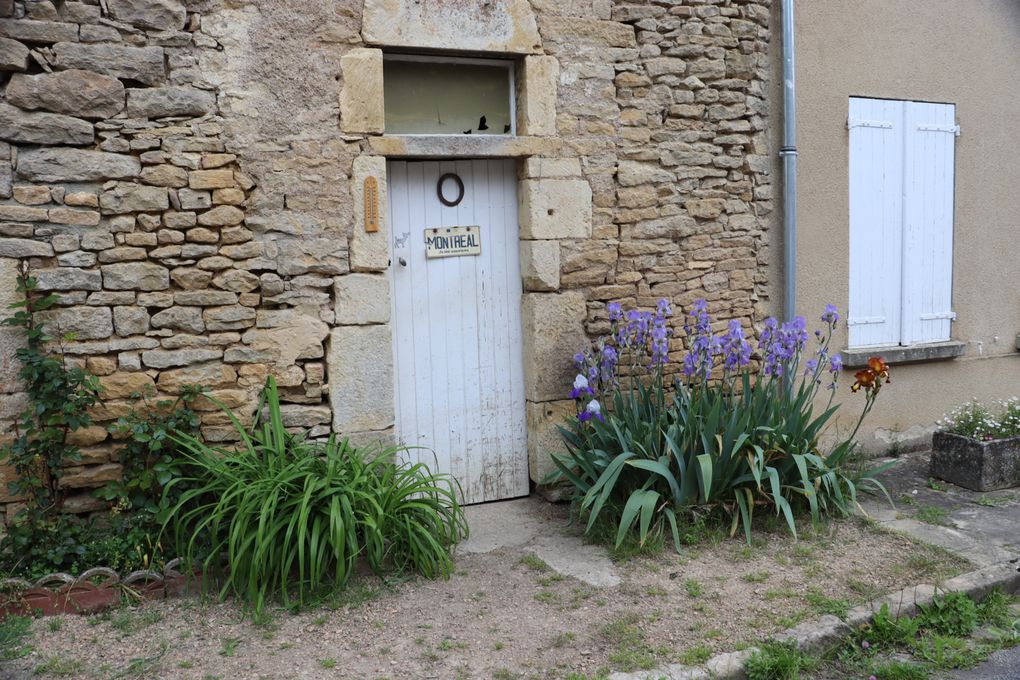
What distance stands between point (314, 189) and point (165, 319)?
3.24ft

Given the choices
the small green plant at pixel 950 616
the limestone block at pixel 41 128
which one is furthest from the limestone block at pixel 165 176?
the small green plant at pixel 950 616

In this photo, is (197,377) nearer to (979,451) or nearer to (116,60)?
(116,60)

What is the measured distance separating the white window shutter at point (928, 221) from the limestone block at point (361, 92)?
12.8ft

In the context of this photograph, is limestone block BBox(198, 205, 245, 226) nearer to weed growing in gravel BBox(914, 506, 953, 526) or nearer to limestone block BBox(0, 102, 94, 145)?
limestone block BBox(0, 102, 94, 145)

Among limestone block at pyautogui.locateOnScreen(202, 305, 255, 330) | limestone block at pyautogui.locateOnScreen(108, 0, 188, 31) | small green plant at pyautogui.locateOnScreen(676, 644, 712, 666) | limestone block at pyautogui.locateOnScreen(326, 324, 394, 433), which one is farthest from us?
limestone block at pyautogui.locateOnScreen(326, 324, 394, 433)

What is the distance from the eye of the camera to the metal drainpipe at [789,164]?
212 inches

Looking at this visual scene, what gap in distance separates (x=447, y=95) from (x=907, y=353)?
12.3 feet

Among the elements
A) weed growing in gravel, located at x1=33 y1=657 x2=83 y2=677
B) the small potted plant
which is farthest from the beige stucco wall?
weed growing in gravel, located at x1=33 y1=657 x2=83 y2=677

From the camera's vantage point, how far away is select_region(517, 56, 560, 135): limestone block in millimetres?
4785

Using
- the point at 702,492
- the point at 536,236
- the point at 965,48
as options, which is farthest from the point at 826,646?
the point at 965,48

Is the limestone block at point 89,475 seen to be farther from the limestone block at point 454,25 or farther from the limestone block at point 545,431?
the limestone block at point 454,25

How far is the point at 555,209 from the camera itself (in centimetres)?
490

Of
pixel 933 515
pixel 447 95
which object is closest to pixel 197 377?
pixel 447 95

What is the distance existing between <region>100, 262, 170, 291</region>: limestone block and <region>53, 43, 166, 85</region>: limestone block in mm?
888
